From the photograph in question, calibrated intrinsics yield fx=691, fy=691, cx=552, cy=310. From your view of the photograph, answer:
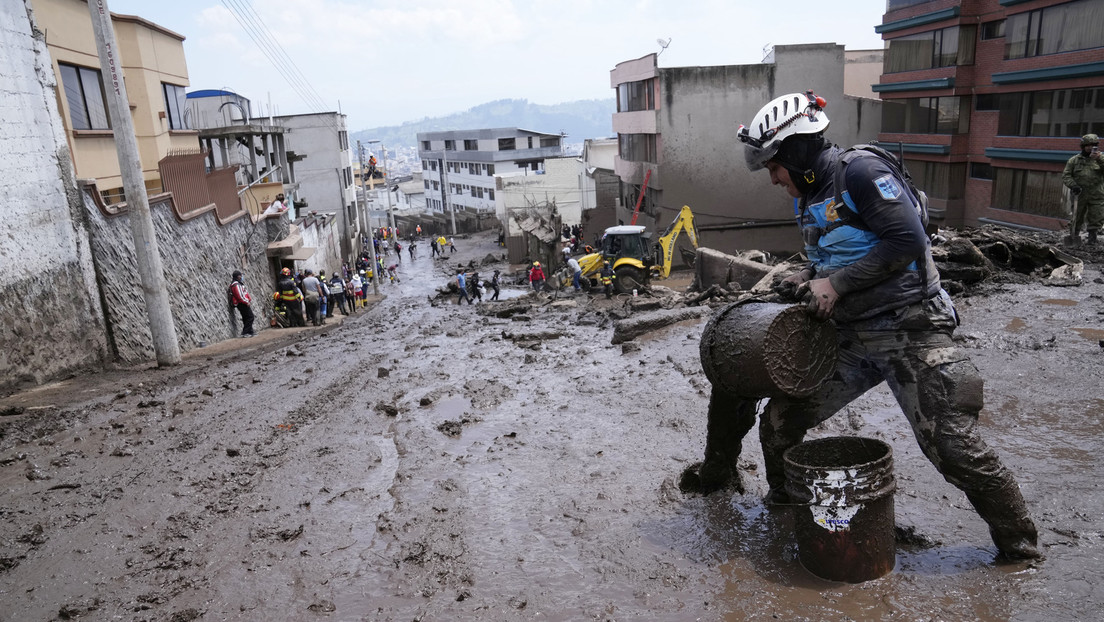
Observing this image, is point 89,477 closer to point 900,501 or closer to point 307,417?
point 307,417

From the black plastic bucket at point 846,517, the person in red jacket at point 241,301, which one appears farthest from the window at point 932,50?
the black plastic bucket at point 846,517

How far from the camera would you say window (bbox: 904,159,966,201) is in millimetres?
26188

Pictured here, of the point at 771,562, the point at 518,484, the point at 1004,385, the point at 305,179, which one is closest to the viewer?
the point at 771,562

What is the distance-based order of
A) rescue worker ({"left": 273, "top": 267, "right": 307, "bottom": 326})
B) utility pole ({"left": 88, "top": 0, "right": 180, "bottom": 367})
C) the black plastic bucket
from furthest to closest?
rescue worker ({"left": 273, "top": 267, "right": 307, "bottom": 326}) → utility pole ({"left": 88, "top": 0, "right": 180, "bottom": 367}) → the black plastic bucket

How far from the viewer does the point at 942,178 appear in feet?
87.7

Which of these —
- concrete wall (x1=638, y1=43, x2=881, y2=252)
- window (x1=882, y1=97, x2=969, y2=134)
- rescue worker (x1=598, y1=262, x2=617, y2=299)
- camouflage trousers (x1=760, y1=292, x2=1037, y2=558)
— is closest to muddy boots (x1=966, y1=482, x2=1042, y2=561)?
camouflage trousers (x1=760, y1=292, x2=1037, y2=558)

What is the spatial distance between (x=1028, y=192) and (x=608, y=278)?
15.1 meters

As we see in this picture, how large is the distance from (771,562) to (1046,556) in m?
1.15

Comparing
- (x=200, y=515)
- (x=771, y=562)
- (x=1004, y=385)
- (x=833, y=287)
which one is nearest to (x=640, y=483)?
(x=771, y=562)

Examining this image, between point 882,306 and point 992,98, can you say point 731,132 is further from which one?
point 882,306

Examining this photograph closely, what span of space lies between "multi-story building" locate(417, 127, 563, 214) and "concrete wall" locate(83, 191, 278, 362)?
48051 millimetres

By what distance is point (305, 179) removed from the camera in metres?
47.2

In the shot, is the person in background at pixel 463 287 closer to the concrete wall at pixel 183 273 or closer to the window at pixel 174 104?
the concrete wall at pixel 183 273

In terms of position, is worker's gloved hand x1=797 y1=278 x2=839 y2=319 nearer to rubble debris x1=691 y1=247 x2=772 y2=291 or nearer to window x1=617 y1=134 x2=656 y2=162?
rubble debris x1=691 y1=247 x2=772 y2=291
